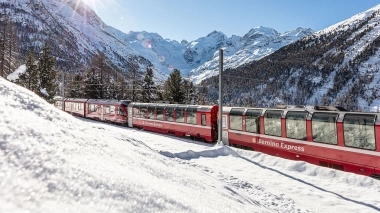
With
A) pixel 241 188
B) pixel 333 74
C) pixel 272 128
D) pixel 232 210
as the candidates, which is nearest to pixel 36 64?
pixel 272 128

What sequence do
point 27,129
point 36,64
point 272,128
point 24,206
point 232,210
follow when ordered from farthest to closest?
point 36,64, point 272,128, point 232,210, point 27,129, point 24,206

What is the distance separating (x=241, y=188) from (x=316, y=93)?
184696 mm

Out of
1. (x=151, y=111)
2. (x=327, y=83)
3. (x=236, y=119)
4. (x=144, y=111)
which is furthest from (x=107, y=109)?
(x=327, y=83)

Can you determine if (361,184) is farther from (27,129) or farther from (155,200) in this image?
(27,129)

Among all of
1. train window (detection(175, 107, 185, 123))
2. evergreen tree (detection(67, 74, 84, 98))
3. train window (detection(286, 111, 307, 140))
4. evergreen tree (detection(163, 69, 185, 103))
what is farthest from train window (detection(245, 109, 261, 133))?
evergreen tree (detection(67, 74, 84, 98))

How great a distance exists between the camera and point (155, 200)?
2.84 m

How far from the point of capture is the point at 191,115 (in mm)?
22266

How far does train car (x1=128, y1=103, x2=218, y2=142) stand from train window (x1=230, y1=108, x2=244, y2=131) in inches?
92.6

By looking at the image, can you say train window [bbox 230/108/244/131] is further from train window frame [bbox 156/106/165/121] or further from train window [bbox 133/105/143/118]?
train window [bbox 133/105/143/118]

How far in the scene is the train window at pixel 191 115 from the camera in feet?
72.1

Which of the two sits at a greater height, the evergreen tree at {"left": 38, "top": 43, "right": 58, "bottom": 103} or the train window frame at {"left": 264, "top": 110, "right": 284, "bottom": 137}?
the evergreen tree at {"left": 38, "top": 43, "right": 58, "bottom": 103}

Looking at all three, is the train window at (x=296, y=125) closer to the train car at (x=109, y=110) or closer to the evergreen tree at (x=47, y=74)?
the train car at (x=109, y=110)

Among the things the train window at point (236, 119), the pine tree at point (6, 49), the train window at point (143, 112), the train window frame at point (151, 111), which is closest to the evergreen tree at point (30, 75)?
the pine tree at point (6, 49)

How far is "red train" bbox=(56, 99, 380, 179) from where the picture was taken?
36.6 ft
